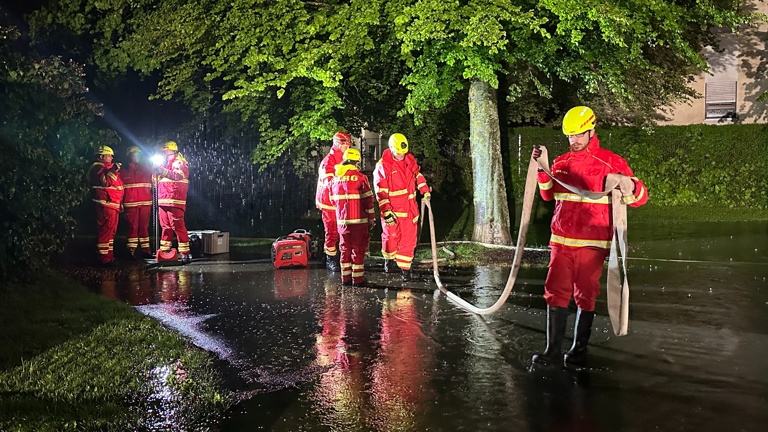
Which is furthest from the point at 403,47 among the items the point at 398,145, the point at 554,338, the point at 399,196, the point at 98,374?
the point at 98,374

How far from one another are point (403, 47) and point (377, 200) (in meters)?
2.50

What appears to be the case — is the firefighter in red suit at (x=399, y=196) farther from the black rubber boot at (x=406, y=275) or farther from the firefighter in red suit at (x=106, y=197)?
the firefighter in red suit at (x=106, y=197)

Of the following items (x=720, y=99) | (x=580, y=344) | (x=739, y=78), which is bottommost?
(x=580, y=344)

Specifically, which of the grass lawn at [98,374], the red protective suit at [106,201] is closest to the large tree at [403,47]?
the red protective suit at [106,201]

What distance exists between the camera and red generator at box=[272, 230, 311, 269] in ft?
40.2

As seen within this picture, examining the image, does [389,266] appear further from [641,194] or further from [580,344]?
[641,194]

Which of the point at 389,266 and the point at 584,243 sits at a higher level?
the point at 584,243

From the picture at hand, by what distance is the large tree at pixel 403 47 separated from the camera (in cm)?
1141

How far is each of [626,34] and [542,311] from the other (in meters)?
6.32

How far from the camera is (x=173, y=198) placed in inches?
520

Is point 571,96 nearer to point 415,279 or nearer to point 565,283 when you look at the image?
point 415,279

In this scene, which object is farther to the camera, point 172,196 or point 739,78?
point 739,78

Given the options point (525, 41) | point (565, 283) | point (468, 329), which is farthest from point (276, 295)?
point (525, 41)

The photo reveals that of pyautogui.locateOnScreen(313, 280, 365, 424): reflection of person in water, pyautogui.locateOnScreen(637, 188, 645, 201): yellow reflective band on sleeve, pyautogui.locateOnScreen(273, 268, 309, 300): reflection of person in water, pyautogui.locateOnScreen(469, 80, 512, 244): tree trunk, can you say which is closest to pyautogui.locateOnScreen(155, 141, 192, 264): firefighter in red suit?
pyautogui.locateOnScreen(273, 268, 309, 300): reflection of person in water
